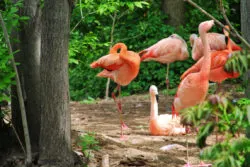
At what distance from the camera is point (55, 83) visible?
12.8 feet

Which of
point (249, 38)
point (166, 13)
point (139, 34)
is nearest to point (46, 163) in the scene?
point (249, 38)

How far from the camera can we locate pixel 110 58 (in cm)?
653

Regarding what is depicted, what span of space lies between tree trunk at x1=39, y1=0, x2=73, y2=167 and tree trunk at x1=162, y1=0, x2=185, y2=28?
849cm

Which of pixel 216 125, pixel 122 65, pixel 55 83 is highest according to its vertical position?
pixel 122 65

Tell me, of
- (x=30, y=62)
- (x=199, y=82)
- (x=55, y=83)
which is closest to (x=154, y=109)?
(x=199, y=82)

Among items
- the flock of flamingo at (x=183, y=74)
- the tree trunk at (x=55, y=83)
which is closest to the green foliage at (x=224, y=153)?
the tree trunk at (x=55, y=83)

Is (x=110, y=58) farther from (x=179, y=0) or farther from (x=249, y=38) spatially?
(x=179, y=0)

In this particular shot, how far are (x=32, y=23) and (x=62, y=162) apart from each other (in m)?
1.32

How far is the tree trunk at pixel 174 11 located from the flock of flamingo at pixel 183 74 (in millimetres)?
4771

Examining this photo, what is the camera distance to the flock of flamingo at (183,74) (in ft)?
16.0

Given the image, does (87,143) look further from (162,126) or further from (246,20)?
(162,126)

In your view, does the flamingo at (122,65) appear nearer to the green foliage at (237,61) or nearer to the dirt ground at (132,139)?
the dirt ground at (132,139)

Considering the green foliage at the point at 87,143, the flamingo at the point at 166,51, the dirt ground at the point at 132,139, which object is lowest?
the dirt ground at the point at 132,139

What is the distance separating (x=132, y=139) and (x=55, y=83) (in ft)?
6.21
